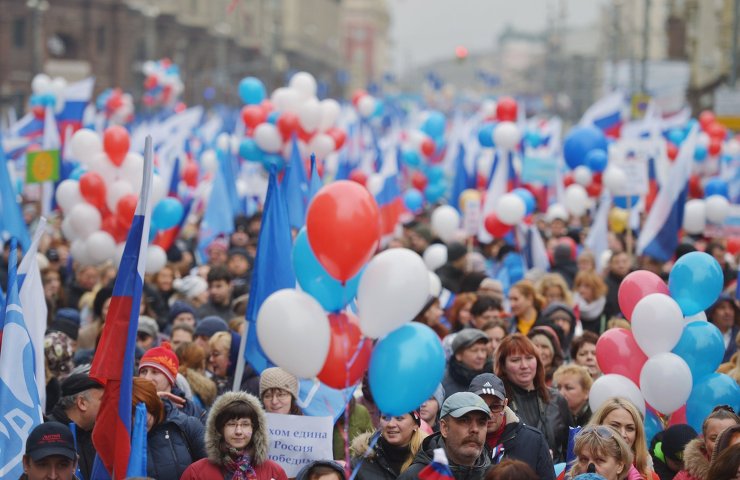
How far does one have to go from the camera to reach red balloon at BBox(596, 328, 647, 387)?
7508 mm

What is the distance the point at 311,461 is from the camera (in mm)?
6336

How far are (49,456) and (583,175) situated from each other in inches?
528

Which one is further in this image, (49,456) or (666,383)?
(666,383)

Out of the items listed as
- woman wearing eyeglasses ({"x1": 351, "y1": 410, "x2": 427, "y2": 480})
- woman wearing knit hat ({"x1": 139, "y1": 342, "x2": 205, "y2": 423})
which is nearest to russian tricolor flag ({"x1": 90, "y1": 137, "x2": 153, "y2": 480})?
woman wearing knit hat ({"x1": 139, "y1": 342, "x2": 205, "y2": 423})

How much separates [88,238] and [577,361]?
518 centimetres

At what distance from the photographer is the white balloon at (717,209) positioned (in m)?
15.2

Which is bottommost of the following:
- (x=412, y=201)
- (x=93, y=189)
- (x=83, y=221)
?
(x=412, y=201)

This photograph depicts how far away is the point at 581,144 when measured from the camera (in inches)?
713

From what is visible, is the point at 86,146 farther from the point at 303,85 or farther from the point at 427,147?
the point at 427,147

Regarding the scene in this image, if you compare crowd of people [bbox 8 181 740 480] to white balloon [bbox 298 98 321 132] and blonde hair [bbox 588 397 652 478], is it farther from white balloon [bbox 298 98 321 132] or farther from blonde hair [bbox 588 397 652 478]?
white balloon [bbox 298 98 321 132]

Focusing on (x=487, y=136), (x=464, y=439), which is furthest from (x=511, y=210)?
(x=464, y=439)

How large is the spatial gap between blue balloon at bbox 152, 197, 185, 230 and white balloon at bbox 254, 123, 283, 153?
365 cm

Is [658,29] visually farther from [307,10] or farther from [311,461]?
[311,461]

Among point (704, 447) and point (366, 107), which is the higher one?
point (704, 447)
